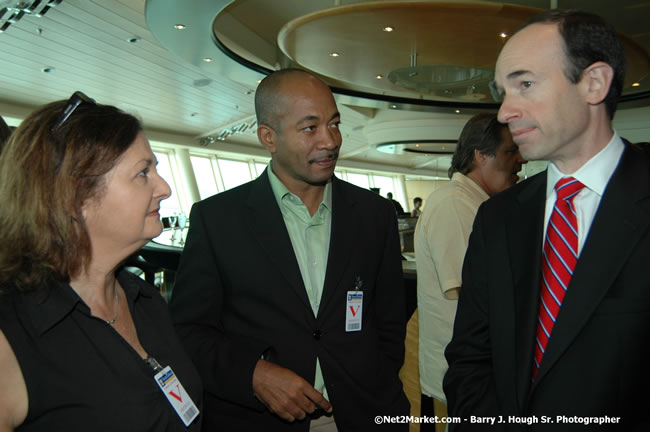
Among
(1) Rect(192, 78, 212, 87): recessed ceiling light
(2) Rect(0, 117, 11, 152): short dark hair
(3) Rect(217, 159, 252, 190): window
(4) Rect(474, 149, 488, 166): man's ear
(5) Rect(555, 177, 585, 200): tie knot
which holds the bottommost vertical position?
(5) Rect(555, 177, 585, 200): tie knot

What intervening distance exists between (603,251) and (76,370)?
1299mm

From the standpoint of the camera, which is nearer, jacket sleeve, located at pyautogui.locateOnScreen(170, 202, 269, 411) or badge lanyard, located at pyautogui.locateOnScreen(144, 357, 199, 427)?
badge lanyard, located at pyautogui.locateOnScreen(144, 357, 199, 427)

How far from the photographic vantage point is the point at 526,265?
4.25 feet

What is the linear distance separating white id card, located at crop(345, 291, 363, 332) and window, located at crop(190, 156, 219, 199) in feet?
61.9

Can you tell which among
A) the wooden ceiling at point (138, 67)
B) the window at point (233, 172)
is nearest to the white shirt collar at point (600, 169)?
the wooden ceiling at point (138, 67)

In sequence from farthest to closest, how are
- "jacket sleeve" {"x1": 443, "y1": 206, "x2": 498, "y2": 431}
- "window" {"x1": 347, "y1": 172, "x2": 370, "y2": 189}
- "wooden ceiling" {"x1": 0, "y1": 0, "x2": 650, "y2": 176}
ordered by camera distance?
"window" {"x1": 347, "y1": 172, "x2": 370, "y2": 189} < "wooden ceiling" {"x1": 0, "y1": 0, "x2": 650, "y2": 176} < "jacket sleeve" {"x1": 443, "y1": 206, "x2": 498, "y2": 431}

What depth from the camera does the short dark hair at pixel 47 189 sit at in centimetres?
115

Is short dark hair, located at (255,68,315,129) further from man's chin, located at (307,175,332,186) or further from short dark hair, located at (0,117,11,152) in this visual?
short dark hair, located at (0,117,11,152)

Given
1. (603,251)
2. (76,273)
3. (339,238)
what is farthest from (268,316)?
(603,251)

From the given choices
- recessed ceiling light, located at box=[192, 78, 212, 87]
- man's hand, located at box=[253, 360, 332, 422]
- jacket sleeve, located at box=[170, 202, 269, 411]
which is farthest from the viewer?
recessed ceiling light, located at box=[192, 78, 212, 87]

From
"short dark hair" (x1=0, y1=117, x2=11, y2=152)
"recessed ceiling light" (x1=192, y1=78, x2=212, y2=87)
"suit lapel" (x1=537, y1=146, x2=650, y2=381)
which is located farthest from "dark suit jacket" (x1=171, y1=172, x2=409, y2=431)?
"recessed ceiling light" (x1=192, y1=78, x2=212, y2=87)

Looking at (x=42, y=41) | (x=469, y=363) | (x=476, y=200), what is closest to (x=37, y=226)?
(x=469, y=363)

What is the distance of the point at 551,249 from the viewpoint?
129 centimetres

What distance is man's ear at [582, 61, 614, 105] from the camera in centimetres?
123
